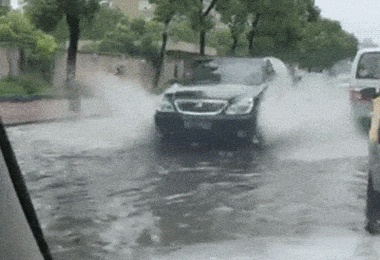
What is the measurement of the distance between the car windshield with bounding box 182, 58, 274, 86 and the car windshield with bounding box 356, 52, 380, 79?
158cm

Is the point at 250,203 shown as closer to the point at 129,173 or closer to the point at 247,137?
the point at 129,173

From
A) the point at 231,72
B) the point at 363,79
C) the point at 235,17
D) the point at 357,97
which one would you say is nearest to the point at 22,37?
the point at 235,17

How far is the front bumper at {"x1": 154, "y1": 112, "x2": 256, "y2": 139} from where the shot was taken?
11.2 m

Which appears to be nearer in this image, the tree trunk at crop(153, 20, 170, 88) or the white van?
the white van

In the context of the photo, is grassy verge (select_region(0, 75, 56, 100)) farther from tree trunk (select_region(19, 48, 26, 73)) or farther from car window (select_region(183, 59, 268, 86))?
car window (select_region(183, 59, 268, 86))

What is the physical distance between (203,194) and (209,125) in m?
4.13

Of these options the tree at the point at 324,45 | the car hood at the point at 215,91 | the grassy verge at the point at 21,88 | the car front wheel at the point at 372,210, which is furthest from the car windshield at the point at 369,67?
the grassy verge at the point at 21,88

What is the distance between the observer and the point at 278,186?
25.9 ft

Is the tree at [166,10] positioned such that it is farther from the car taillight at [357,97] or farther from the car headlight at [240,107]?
the car headlight at [240,107]

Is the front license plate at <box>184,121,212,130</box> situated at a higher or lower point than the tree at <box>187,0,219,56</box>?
lower

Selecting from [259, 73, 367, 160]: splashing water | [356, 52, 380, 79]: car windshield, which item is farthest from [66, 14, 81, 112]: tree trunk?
[356, 52, 380, 79]: car windshield

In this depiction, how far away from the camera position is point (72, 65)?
26406 millimetres

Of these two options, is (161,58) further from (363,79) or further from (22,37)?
(363,79)

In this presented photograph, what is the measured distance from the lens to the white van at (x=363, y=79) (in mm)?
11711
